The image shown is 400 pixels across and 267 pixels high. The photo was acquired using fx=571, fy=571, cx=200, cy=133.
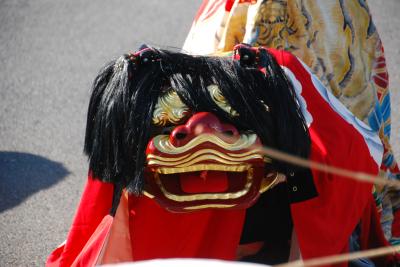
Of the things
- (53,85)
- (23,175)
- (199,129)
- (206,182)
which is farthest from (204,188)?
(53,85)

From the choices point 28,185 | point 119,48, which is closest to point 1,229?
point 28,185

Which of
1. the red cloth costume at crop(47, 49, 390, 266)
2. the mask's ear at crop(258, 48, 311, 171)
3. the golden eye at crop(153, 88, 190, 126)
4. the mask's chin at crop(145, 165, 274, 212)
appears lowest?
the red cloth costume at crop(47, 49, 390, 266)

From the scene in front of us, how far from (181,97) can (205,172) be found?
17cm

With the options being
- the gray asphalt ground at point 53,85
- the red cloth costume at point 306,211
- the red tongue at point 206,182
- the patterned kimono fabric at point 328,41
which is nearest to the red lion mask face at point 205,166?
the red tongue at point 206,182

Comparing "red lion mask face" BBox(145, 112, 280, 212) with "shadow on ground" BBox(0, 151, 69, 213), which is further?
"shadow on ground" BBox(0, 151, 69, 213)

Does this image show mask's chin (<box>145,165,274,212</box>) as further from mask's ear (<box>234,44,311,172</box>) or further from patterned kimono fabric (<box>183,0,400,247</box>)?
patterned kimono fabric (<box>183,0,400,247</box>)

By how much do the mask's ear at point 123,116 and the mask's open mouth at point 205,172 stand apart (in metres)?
0.04

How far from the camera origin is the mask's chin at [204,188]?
1254mm

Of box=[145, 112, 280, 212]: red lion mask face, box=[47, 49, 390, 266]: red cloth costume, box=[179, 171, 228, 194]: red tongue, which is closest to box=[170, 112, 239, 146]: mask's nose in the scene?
box=[145, 112, 280, 212]: red lion mask face

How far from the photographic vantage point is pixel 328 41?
5.94ft

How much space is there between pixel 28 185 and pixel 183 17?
1.99 meters

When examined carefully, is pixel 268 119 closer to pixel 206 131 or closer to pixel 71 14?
pixel 206 131

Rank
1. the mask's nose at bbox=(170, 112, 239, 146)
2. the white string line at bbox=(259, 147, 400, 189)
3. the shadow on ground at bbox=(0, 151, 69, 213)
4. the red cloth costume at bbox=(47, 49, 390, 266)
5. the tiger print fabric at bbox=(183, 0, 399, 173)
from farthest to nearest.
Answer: the shadow on ground at bbox=(0, 151, 69, 213)
the tiger print fabric at bbox=(183, 0, 399, 173)
the red cloth costume at bbox=(47, 49, 390, 266)
the mask's nose at bbox=(170, 112, 239, 146)
the white string line at bbox=(259, 147, 400, 189)

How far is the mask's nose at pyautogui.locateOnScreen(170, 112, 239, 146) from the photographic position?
46.5 inches
